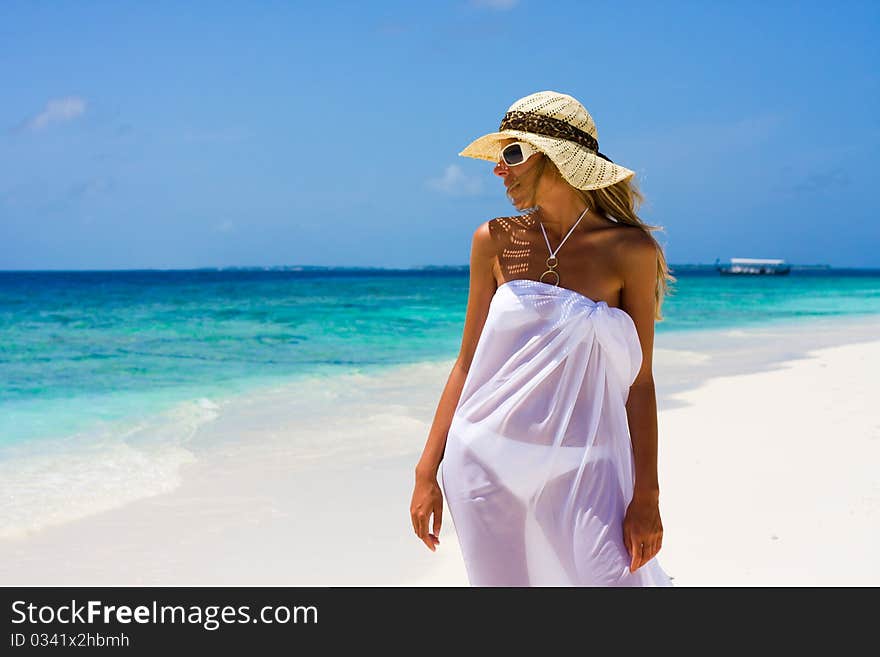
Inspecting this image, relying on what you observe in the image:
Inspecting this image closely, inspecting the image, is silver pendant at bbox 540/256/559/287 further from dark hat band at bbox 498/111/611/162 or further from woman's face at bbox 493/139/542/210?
dark hat band at bbox 498/111/611/162

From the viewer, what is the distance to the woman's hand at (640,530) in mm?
1970

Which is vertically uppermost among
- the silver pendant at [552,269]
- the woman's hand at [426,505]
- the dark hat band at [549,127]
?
the dark hat band at [549,127]

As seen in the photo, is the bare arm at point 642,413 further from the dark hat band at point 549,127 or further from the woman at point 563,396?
the dark hat band at point 549,127

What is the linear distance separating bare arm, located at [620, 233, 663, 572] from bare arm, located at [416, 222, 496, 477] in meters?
0.33

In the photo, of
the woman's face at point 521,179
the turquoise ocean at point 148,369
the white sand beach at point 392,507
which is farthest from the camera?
the turquoise ocean at point 148,369

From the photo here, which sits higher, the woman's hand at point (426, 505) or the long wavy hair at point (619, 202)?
the long wavy hair at point (619, 202)

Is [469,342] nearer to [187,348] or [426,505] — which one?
[426,505]

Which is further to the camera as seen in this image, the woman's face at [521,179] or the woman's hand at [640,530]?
the woman's face at [521,179]

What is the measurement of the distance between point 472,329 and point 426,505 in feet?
1.49

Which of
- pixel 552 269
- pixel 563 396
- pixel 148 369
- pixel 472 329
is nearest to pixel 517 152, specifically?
pixel 552 269

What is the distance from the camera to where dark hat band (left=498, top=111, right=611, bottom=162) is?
6.74ft

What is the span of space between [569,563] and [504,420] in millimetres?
356

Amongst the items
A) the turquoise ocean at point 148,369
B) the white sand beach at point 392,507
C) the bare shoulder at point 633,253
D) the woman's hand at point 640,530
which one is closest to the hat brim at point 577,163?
the bare shoulder at point 633,253
